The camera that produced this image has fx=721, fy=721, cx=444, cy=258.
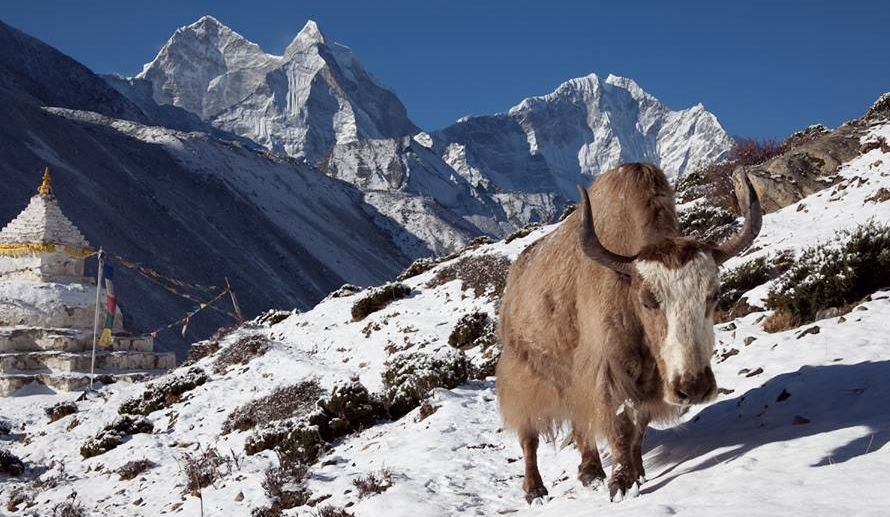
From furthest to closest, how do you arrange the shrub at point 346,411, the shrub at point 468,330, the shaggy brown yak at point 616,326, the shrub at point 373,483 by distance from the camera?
the shrub at point 468,330, the shrub at point 346,411, the shrub at point 373,483, the shaggy brown yak at point 616,326

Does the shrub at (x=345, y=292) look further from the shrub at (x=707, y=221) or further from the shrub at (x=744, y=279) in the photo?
the shrub at (x=744, y=279)

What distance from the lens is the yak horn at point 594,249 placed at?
15.8ft

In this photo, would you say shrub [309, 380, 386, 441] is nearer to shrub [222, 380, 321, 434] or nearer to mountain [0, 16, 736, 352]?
shrub [222, 380, 321, 434]

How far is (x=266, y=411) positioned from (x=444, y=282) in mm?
8795

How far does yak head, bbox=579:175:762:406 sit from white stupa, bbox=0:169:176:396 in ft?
89.3

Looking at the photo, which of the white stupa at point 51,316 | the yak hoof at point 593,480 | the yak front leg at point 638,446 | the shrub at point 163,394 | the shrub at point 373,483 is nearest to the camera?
the yak front leg at point 638,446

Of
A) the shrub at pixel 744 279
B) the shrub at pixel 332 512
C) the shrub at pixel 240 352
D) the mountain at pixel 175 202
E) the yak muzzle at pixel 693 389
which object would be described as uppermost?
the mountain at pixel 175 202

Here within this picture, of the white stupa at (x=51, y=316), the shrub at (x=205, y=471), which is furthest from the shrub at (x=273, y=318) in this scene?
the shrub at (x=205, y=471)

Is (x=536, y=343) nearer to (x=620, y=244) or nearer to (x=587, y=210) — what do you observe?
(x=620, y=244)

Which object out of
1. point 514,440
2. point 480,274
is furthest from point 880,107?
point 514,440

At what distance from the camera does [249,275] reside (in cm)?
9300

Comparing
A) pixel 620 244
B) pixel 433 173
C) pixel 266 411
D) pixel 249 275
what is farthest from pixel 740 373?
pixel 433 173

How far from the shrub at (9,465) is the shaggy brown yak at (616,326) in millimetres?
14251

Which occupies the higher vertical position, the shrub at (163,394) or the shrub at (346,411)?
the shrub at (163,394)
